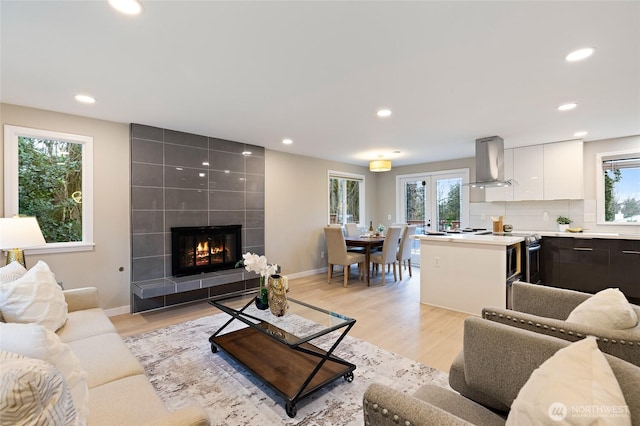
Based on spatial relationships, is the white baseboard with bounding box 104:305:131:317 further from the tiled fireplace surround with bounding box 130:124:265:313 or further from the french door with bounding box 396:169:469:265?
the french door with bounding box 396:169:469:265

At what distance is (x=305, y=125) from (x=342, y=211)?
3.26 metres

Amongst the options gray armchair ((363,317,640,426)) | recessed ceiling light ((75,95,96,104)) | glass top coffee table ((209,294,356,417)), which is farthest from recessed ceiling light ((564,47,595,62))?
recessed ceiling light ((75,95,96,104))

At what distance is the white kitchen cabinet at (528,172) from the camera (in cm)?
478

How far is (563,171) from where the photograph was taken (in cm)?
458

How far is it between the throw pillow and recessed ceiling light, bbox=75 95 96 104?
9.52ft

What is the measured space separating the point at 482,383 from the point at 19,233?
3.54 meters

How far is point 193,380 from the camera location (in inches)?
86.4

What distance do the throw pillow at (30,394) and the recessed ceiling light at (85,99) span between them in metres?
2.90

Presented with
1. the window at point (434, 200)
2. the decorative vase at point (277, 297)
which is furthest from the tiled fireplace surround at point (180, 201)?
the window at point (434, 200)

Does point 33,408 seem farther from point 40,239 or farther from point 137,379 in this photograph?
point 40,239

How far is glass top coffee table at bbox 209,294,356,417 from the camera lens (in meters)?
1.91

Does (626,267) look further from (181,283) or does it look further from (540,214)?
(181,283)

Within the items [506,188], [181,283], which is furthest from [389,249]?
[181,283]

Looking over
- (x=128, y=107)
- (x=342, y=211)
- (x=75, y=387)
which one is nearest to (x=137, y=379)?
(x=75, y=387)
